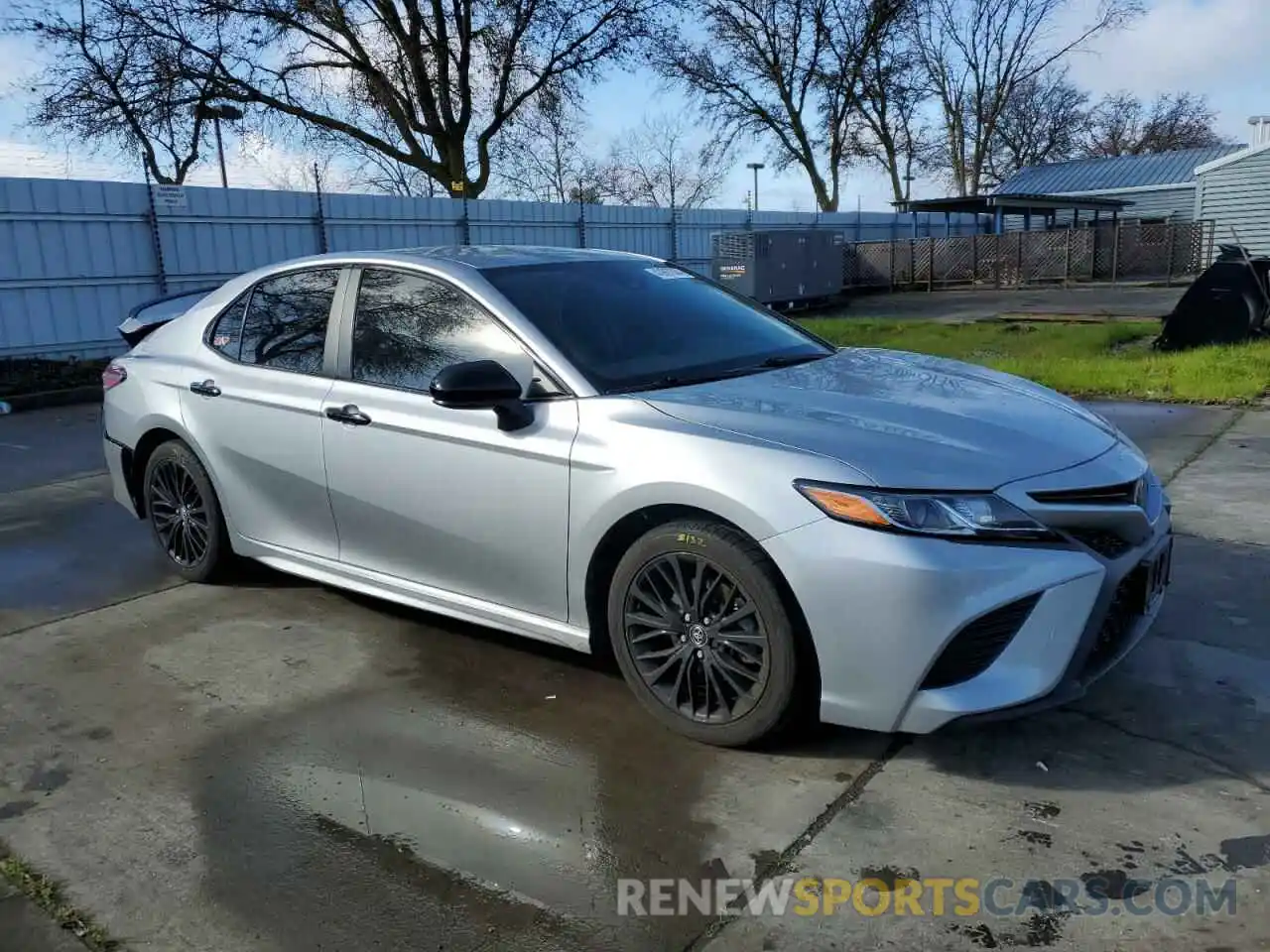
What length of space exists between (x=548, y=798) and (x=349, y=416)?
5.65 feet

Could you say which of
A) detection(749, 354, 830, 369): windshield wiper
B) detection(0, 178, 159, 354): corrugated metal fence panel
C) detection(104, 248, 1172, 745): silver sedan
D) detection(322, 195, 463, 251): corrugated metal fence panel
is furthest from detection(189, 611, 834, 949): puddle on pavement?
detection(322, 195, 463, 251): corrugated metal fence panel

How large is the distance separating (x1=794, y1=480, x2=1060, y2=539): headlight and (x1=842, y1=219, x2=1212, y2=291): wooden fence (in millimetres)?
27867

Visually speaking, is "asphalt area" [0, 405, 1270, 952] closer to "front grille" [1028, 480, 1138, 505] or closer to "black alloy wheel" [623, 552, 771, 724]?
"black alloy wheel" [623, 552, 771, 724]

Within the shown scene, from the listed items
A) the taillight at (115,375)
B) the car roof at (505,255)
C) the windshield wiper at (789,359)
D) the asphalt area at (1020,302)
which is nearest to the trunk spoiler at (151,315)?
the taillight at (115,375)

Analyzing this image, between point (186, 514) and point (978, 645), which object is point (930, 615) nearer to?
point (978, 645)

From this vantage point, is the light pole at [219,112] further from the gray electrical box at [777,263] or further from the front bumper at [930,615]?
the front bumper at [930,615]

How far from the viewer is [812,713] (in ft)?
10.2

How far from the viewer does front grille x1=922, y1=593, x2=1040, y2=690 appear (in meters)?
2.75

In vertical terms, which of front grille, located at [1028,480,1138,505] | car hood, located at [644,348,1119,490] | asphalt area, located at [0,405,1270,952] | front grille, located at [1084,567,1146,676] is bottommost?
asphalt area, located at [0,405,1270,952]

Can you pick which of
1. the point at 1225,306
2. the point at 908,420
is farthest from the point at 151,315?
the point at 1225,306

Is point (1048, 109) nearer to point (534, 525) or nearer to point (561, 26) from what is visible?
point (561, 26)

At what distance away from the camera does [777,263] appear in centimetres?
2277

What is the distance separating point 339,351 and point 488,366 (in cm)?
105

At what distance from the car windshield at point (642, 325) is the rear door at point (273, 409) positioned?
94 centimetres
